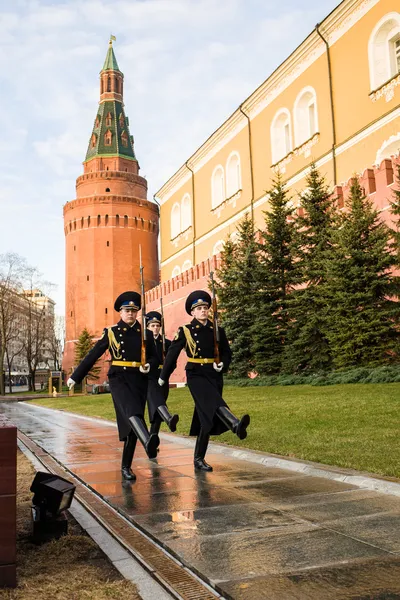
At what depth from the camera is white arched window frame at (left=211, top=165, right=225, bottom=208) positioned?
36.2 metres

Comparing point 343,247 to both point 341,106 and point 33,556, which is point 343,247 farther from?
point 33,556

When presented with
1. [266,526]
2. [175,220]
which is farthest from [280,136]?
[266,526]

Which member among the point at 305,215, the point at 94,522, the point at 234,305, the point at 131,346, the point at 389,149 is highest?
the point at 389,149

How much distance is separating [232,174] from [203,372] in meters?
29.7

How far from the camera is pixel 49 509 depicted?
3.81 metres

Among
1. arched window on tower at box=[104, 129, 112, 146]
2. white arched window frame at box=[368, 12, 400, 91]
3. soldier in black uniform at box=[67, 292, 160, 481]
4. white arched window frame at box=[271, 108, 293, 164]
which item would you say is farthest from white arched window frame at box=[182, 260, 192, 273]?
soldier in black uniform at box=[67, 292, 160, 481]

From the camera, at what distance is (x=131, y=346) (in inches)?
243

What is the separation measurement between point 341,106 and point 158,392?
20308mm

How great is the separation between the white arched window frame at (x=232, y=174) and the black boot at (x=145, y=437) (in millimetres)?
29078

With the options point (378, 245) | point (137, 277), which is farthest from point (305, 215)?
point (137, 277)

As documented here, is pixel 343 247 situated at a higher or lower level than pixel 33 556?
higher

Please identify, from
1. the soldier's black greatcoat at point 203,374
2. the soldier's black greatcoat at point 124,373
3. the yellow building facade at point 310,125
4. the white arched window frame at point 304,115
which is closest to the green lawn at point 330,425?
the soldier's black greatcoat at point 203,374

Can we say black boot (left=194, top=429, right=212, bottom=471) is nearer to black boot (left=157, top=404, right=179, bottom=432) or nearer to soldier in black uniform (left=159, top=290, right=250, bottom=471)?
soldier in black uniform (left=159, top=290, right=250, bottom=471)

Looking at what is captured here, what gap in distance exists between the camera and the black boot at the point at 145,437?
5.29 metres
